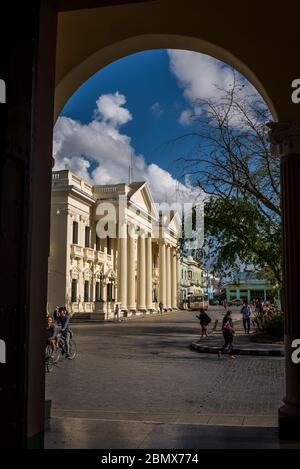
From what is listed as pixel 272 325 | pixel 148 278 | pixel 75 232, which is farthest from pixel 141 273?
pixel 272 325

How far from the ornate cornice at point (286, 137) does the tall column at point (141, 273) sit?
46.0m

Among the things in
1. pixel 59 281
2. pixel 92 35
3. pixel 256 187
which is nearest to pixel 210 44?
pixel 92 35

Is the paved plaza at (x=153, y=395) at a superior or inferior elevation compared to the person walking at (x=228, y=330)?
inferior

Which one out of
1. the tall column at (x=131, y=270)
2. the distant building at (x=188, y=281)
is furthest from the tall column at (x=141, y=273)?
the distant building at (x=188, y=281)

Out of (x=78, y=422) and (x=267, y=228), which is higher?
(x=267, y=228)

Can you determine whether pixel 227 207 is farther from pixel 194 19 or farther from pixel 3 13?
pixel 3 13

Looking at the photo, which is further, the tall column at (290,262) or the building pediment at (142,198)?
the building pediment at (142,198)

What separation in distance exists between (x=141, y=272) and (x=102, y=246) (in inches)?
265

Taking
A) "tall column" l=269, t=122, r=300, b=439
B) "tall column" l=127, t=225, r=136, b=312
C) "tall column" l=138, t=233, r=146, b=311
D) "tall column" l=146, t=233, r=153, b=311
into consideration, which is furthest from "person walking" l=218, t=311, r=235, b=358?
"tall column" l=146, t=233, r=153, b=311

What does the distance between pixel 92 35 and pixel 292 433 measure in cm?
505

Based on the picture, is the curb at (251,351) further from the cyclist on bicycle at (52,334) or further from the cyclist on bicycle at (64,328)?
the cyclist on bicycle at (52,334)

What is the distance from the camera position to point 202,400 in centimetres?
797

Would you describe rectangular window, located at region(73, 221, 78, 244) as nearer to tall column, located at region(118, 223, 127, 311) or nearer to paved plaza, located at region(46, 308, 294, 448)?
tall column, located at region(118, 223, 127, 311)

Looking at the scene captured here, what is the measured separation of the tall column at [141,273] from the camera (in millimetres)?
51625
